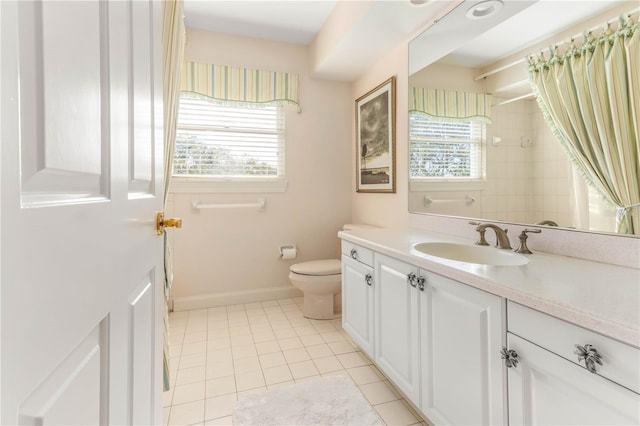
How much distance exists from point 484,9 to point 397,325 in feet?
5.61

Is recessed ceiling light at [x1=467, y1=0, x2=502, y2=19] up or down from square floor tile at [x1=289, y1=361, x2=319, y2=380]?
up

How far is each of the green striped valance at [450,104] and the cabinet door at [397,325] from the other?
957mm

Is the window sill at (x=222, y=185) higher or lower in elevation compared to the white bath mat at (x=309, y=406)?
higher

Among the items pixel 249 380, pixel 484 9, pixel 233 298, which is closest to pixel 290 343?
pixel 249 380

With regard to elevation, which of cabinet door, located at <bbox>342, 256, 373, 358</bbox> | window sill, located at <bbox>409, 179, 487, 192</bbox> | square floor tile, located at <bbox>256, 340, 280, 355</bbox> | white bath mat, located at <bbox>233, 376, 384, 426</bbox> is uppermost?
window sill, located at <bbox>409, 179, 487, 192</bbox>

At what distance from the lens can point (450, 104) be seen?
1880 millimetres

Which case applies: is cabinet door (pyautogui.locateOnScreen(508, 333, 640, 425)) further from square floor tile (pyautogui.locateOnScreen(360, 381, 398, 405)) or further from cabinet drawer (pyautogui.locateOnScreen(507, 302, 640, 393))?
square floor tile (pyautogui.locateOnScreen(360, 381, 398, 405))

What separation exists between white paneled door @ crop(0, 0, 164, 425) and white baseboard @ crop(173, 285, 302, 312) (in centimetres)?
213

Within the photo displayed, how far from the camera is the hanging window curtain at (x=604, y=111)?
1.02 meters

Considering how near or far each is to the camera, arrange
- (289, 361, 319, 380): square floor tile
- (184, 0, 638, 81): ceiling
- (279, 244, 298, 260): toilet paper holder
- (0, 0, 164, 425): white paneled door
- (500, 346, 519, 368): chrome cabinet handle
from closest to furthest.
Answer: (0, 0, 164, 425): white paneled door
(500, 346, 519, 368): chrome cabinet handle
(184, 0, 638, 81): ceiling
(289, 361, 319, 380): square floor tile
(279, 244, 298, 260): toilet paper holder

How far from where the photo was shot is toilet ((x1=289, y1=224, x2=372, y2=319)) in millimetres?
2475

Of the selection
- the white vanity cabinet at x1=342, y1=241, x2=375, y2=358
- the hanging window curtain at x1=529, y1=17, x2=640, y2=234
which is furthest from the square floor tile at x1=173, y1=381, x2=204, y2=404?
the hanging window curtain at x1=529, y1=17, x2=640, y2=234

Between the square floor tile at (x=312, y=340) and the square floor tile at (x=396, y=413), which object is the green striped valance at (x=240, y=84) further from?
the square floor tile at (x=396, y=413)

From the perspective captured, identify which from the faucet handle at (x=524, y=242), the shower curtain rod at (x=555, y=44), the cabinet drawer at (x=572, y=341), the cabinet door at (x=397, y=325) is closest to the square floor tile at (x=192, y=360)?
the cabinet door at (x=397, y=325)
